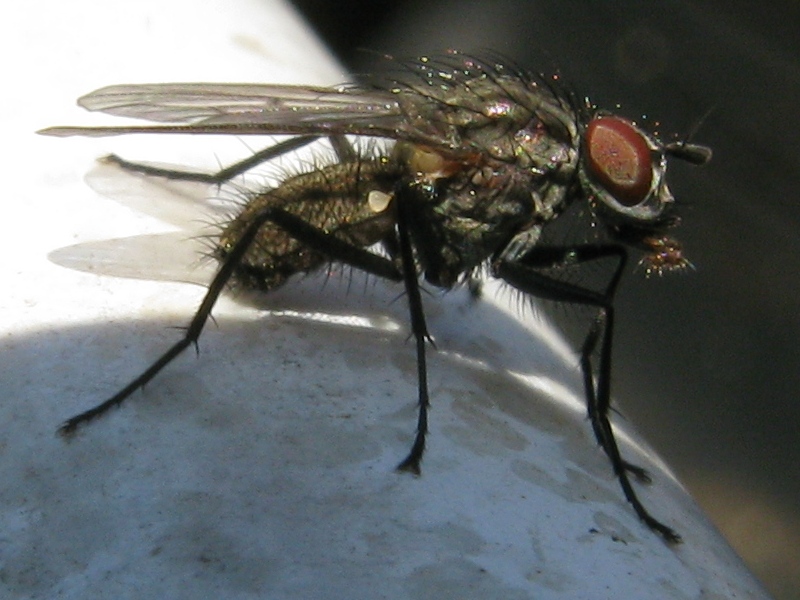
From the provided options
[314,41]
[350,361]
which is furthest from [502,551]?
[314,41]

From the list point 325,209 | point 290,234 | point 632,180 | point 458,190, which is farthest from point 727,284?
point 290,234

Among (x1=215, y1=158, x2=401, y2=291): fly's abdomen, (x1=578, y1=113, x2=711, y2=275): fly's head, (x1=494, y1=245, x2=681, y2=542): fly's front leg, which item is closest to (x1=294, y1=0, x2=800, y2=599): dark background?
(x1=578, y1=113, x2=711, y2=275): fly's head

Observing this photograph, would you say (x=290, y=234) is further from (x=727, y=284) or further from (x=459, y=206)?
(x=727, y=284)

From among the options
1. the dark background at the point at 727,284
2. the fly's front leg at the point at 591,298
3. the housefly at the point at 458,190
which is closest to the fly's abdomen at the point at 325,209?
the housefly at the point at 458,190

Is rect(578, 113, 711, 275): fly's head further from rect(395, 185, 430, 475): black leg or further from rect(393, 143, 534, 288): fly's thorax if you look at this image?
rect(395, 185, 430, 475): black leg

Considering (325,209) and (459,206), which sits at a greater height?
(459,206)

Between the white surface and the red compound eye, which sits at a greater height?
the red compound eye

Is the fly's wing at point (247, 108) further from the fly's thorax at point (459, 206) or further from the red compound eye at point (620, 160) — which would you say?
the red compound eye at point (620, 160)
